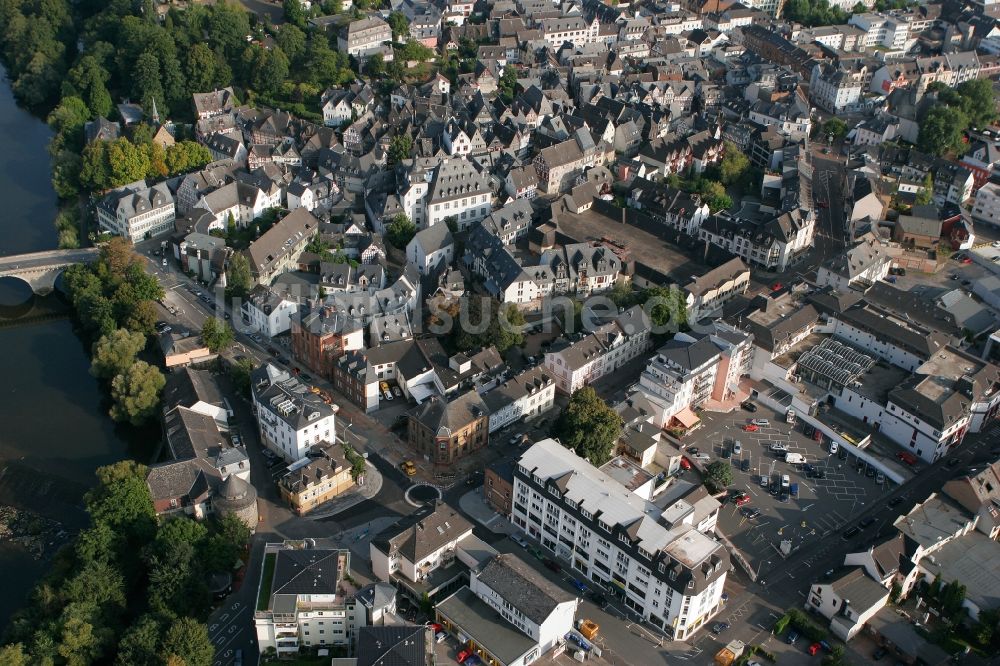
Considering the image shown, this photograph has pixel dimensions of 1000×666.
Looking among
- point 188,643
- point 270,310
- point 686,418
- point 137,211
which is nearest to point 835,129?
point 686,418

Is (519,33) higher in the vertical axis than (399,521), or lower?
higher

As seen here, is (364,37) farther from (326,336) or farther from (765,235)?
(326,336)

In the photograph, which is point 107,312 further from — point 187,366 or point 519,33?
point 519,33

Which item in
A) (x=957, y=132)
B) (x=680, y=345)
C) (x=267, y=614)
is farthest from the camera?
(x=957, y=132)

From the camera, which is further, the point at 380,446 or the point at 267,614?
the point at 380,446

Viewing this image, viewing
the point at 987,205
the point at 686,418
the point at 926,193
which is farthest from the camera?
the point at 926,193

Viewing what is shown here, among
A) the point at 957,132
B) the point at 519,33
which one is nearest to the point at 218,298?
the point at 519,33

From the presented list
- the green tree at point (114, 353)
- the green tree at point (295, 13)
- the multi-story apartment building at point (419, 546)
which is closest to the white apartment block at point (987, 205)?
the multi-story apartment building at point (419, 546)

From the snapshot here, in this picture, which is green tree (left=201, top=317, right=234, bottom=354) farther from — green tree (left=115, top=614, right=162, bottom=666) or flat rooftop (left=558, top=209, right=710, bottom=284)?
flat rooftop (left=558, top=209, right=710, bottom=284)
